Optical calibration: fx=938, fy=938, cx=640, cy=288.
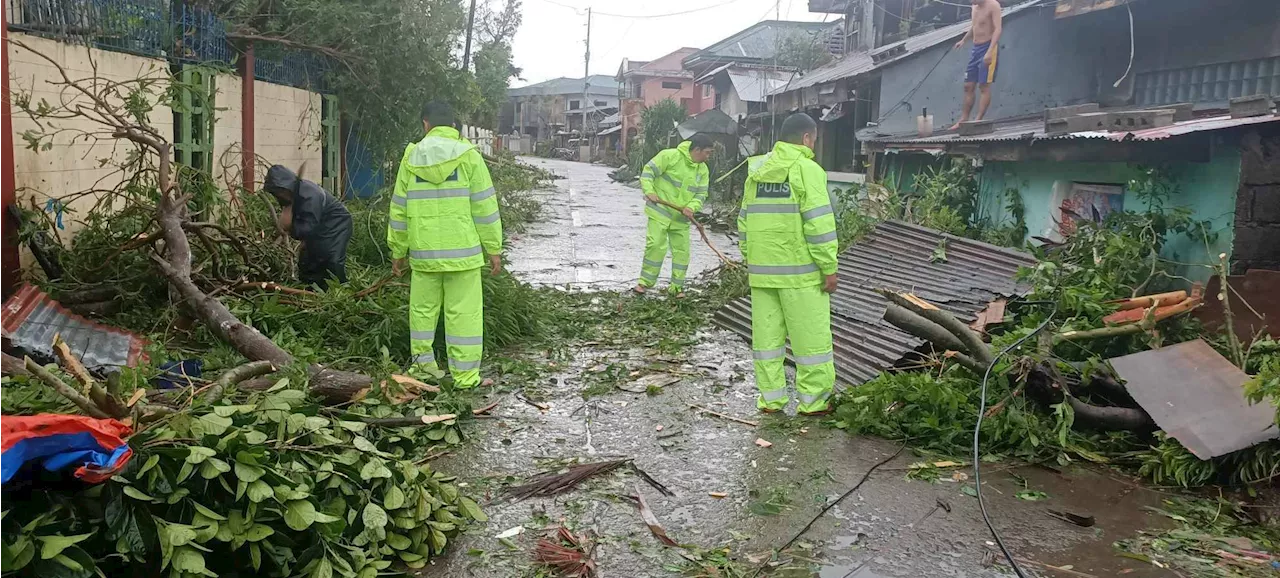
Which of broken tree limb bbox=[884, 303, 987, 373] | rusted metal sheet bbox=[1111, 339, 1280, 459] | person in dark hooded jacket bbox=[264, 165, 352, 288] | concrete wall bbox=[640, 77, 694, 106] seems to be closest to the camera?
rusted metal sheet bbox=[1111, 339, 1280, 459]

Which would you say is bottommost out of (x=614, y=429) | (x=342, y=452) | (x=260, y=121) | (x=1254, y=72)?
(x=614, y=429)

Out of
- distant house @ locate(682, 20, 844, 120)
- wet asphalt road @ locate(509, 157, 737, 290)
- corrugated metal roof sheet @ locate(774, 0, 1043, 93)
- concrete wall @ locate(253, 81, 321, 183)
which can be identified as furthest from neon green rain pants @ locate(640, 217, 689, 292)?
distant house @ locate(682, 20, 844, 120)

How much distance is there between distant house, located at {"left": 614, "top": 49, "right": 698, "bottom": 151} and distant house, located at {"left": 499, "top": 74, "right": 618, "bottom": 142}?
167 inches

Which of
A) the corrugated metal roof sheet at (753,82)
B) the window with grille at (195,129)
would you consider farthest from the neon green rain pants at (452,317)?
the corrugated metal roof sheet at (753,82)

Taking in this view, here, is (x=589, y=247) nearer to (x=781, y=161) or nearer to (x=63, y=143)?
(x=63, y=143)

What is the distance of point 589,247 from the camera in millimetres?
13141

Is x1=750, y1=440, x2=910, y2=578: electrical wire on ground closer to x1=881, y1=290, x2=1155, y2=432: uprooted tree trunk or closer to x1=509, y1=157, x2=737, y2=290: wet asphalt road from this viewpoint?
x1=881, y1=290, x2=1155, y2=432: uprooted tree trunk

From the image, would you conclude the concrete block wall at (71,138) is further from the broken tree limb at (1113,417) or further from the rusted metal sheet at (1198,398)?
the rusted metal sheet at (1198,398)

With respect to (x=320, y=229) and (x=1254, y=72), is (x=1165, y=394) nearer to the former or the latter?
(x=320, y=229)

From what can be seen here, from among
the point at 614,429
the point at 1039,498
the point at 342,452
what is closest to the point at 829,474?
the point at 1039,498

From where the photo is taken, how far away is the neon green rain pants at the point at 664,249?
9219 millimetres

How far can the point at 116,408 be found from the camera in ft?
11.0

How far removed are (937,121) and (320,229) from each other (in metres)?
10.8

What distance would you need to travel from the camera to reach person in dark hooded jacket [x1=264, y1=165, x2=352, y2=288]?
22.5ft
